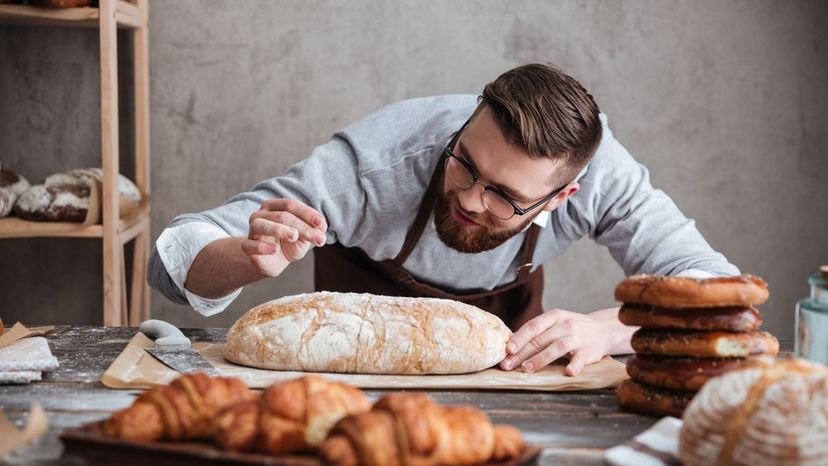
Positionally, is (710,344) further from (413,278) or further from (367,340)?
(413,278)

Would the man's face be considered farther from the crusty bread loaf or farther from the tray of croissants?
the tray of croissants

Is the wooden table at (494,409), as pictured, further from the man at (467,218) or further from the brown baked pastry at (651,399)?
the man at (467,218)

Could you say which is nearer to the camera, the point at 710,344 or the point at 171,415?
the point at 171,415

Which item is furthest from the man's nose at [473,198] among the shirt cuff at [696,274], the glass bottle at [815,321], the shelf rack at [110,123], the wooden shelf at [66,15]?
the wooden shelf at [66,15]

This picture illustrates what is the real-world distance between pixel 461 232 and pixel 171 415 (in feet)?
3.95

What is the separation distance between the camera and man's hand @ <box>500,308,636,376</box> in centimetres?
169

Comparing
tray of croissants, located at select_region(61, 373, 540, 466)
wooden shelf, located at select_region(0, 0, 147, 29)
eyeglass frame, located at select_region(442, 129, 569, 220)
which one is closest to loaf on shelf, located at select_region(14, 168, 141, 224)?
wooden shelf, located at select_region(0, 0, 147, 29)

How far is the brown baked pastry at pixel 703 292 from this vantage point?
4.28 feet

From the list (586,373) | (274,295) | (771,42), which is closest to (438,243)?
(586,373)

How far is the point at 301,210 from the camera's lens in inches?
66.2

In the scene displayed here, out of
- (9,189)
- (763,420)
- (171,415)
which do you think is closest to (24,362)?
(171,415)

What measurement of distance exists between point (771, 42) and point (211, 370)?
2.70m

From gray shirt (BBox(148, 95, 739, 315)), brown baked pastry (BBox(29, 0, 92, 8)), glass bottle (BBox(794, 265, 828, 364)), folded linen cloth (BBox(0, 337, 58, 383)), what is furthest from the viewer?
brown baked pastry (BBox(29, 0, 92, 8))

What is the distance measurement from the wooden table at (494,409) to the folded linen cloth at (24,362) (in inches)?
0.6
